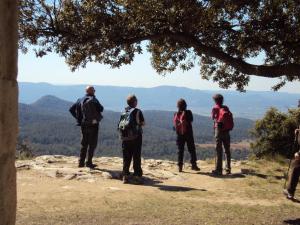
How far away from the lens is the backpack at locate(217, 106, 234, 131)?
14656mm

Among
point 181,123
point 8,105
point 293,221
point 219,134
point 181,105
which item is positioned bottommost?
point 293,221

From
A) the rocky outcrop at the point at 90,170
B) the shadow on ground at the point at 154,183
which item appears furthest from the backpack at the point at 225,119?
the shadow on ground at the point at 154,183

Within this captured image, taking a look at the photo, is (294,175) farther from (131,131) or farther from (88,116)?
(88,116)

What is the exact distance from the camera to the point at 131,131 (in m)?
12.9

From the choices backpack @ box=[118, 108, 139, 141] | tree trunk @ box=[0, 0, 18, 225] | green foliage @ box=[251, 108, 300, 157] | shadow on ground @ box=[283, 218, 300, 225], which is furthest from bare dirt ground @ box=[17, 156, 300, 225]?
green foliage @ box=[251, 108, 300, 157]

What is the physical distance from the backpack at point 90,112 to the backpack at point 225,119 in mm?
3879

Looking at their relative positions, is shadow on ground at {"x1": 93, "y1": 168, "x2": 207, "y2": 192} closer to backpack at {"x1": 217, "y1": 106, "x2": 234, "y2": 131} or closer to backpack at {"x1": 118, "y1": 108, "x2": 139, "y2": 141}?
backpack at {"x1": 118, "y1": 108, "x2": 139, "y2": 141}

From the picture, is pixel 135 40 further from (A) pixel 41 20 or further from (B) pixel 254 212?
(B) pixel 254 212

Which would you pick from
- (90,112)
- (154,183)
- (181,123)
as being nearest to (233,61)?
(154,183)

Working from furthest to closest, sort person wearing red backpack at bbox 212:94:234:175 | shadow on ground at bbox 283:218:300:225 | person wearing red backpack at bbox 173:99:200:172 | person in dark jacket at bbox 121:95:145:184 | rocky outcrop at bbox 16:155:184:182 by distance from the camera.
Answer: person wearing red backpack at bbox 173:99:200:172, person wearing red backpack at bbox 212:94:234:175, rocky outcrop at bbox 16:155:184:182, person in dark jacket at bbox 121:95:145:184, shadow on ground at bbox 283:218:300:225

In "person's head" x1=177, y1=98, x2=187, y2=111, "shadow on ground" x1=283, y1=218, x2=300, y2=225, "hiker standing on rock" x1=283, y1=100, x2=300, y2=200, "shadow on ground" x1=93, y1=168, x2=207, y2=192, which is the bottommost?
"shadow on ground" x1=283, y1=218, x2=300, y2=225

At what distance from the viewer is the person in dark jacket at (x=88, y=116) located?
14.4 meters

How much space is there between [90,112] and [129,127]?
2.06 m

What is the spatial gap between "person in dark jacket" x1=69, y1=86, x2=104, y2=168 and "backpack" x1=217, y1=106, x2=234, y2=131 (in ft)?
12.4
